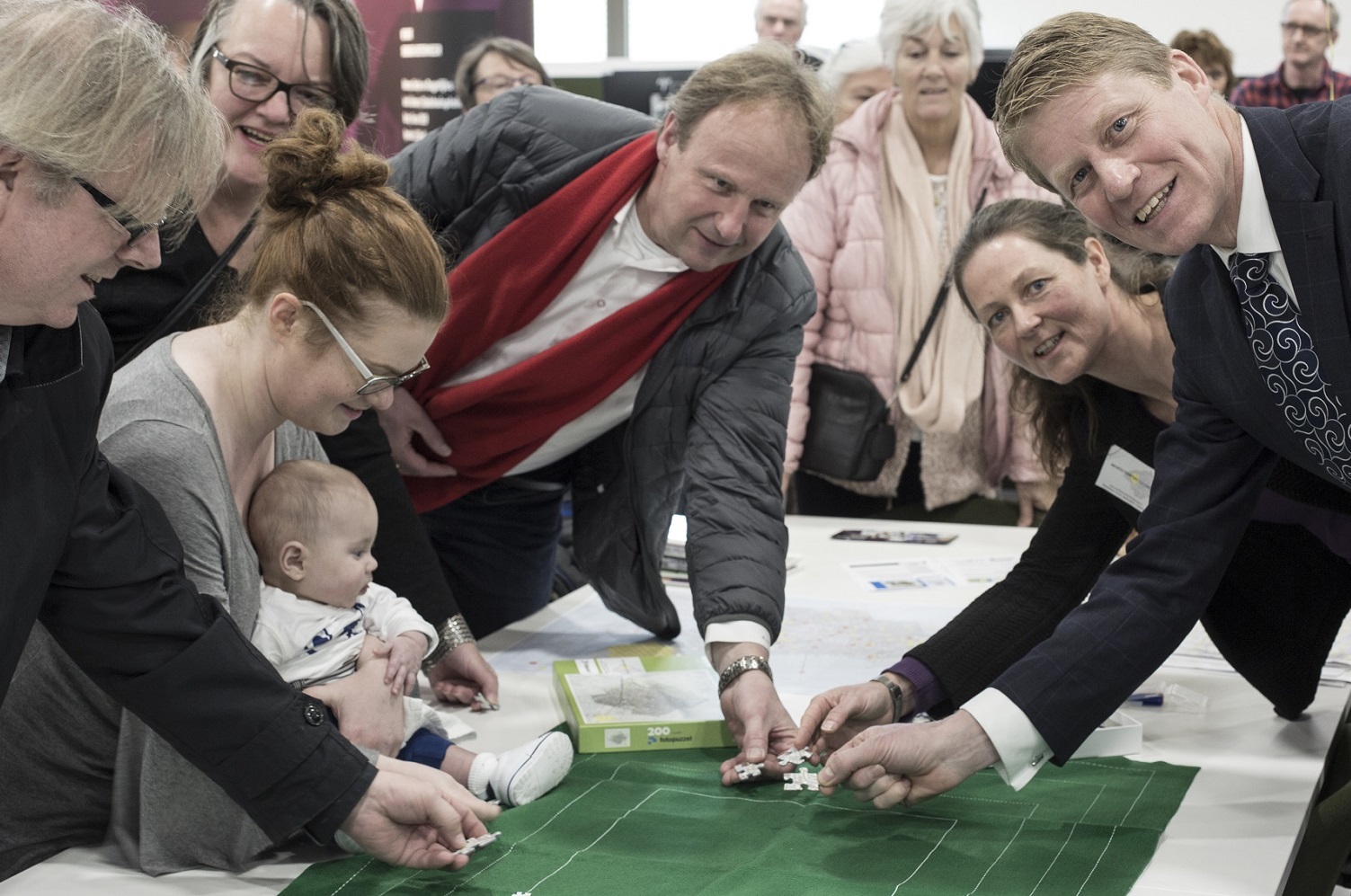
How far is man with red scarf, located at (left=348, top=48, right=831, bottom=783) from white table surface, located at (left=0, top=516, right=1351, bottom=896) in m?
0.20

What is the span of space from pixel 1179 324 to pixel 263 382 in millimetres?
1219

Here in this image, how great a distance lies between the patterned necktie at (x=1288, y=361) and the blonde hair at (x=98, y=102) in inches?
48.3

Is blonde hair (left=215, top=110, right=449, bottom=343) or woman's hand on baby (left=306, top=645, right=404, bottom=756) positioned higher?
blonde hair (left=215, top=110, right=449, bottom=343)

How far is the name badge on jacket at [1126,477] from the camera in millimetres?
2326

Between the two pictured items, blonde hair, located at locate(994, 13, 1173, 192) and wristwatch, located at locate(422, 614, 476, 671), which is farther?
wristwatch, located at locate(422, 614, 476, 671)

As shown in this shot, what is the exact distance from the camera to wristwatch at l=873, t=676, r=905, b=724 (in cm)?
220

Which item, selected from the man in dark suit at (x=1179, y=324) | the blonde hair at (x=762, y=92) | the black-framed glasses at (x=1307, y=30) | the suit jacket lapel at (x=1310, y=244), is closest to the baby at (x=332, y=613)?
the man in dark suit at (x=1179, y=324)

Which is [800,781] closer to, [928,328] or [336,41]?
[336,41]

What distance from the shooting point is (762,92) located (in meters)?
2.36

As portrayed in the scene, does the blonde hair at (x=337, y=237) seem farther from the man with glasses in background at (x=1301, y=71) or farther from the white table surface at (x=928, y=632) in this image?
the man with glasses in background at (x=1301, y=71)

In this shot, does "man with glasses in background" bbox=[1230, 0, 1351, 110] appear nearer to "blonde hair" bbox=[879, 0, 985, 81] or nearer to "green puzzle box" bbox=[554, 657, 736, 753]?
"blonde hair" bbox=[879, 0, 985, 81]

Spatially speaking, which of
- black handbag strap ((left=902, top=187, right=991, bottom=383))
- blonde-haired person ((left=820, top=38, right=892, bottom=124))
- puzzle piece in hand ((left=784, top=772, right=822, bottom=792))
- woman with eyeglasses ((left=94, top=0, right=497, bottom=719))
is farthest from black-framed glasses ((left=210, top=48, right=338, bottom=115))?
blonde-haired person ((left=820, top=38, right=892, bottom=124))

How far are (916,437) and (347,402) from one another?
2.58m

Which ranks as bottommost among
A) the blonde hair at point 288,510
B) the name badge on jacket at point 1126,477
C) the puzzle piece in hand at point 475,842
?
the puzzle piece in hand at point 475,842
